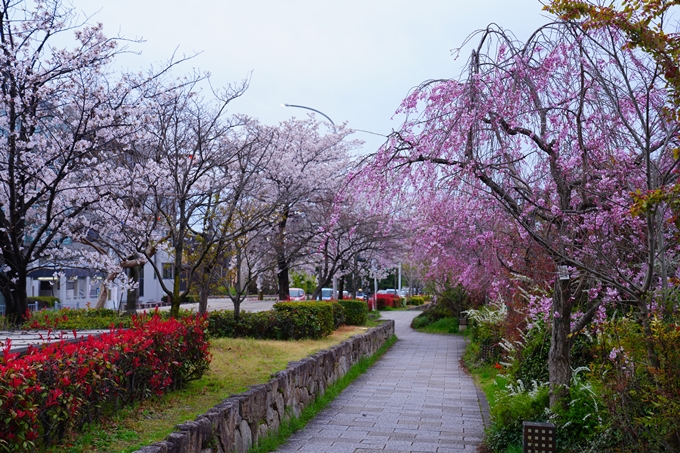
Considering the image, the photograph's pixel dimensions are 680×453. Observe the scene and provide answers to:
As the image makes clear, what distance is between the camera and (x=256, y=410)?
7.01 m

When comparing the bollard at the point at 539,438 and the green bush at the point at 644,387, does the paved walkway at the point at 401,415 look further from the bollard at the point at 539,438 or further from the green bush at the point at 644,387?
the green bush at the point at 644,387

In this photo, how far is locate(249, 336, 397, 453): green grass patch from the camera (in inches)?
281

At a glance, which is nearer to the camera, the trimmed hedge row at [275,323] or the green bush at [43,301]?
the trimmed hedge row at [275,323]

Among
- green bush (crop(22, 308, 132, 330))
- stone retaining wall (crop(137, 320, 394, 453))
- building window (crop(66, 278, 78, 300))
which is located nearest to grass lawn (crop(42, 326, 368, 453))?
stone retaining wall (crop(137, 320, 394, 453))

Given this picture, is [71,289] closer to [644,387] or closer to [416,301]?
[416,301]

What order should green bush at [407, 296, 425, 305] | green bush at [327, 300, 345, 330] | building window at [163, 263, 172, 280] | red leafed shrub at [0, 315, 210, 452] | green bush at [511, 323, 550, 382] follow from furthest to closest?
1. green bush at [407, 296, 425, 305]
2. green bush at [327, 300, 345, 330]
3. building window at [163, 263, 172, 280]
4. green bush at [511, 323, 550, 382]
5. red leafed shrub at [0, 315, 210, 452]

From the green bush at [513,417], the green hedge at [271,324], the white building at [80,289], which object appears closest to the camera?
the green bush at [513,417]

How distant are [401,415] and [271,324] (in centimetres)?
560

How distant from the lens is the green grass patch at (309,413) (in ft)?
23.4

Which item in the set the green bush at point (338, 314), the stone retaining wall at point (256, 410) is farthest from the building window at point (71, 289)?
the stone retaining wall at point (256, 410)

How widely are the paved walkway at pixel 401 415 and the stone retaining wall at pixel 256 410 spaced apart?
0.37m

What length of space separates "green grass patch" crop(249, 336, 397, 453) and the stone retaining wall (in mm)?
85

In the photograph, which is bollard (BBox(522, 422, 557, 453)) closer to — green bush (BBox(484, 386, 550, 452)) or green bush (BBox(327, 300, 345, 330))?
green bush (BBox(484, 386, 550, 452))

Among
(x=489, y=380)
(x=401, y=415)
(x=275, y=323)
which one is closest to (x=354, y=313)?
(x=275, y=323)
